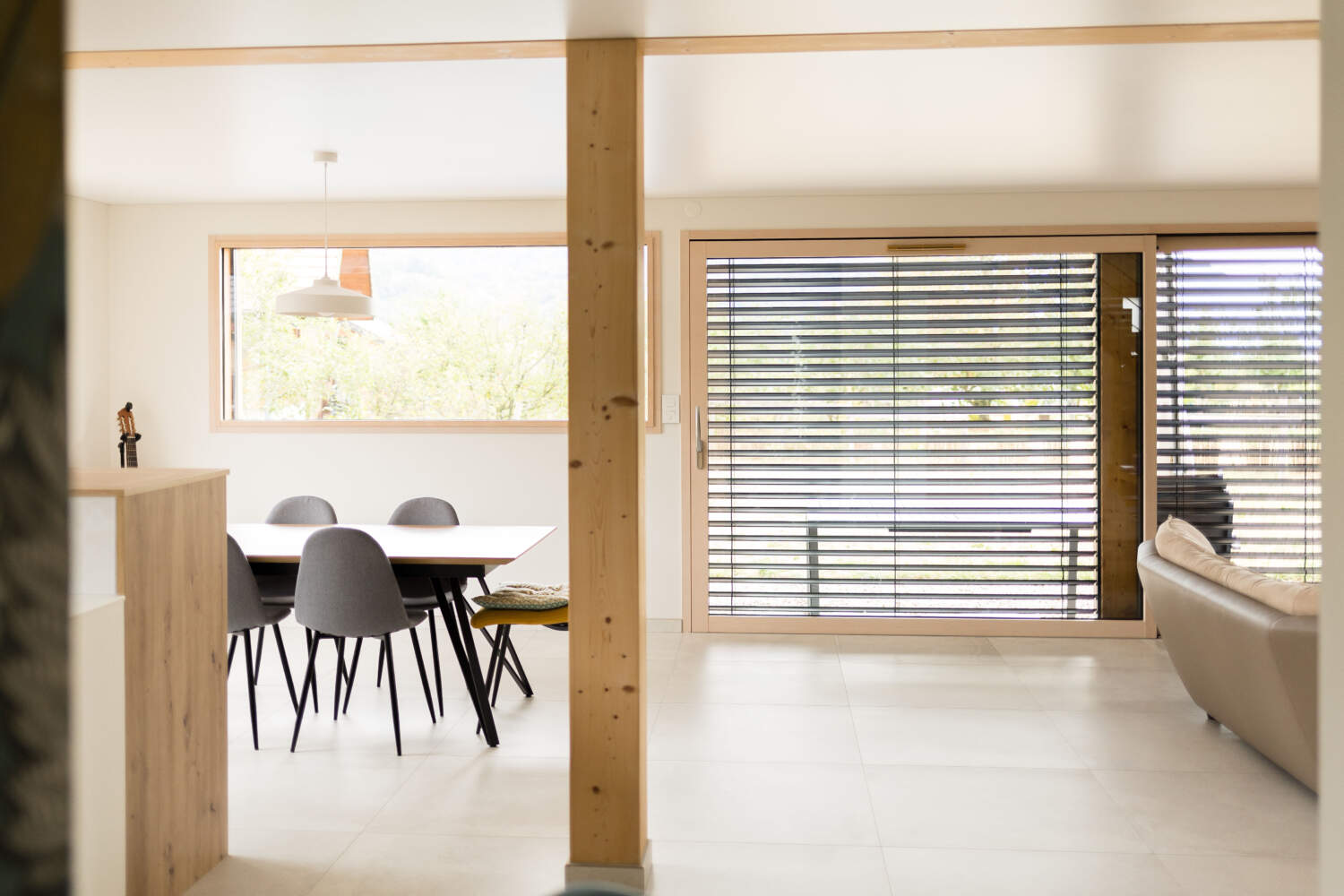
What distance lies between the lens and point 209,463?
18.9 ft

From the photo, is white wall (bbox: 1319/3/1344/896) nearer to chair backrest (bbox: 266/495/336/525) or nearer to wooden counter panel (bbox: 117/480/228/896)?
wooden counter panel (bbox: 117/480/228/896)

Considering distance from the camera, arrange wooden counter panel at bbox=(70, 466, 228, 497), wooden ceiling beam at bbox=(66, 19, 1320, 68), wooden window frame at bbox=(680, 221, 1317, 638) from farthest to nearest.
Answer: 1. wooden window frame at bbox=(680, 221, 1317, 638)
2. wooden ceiling beam at bbox=(66, 19, 1320, 68)
3. wooden counter panel at bbox=(70, 466, 228, 497)

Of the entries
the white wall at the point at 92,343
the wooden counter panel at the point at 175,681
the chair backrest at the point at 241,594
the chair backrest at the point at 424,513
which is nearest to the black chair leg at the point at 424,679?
the chair backrest at the point at 241,594

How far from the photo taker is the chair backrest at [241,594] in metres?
3.57

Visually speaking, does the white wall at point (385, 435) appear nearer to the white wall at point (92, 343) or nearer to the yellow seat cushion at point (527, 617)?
the white wall at point (92, 343)

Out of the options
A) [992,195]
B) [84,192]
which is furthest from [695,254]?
[84,192]

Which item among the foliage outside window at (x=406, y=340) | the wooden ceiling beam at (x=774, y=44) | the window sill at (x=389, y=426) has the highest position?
the wooden ceiling beam at (x=774, y=44)

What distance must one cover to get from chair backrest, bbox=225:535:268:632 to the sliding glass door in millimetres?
2544

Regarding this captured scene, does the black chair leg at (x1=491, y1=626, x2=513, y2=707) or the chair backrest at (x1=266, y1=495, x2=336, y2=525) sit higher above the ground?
the chair backrest at (x1=266, y1=495, x2=336, y2=525)

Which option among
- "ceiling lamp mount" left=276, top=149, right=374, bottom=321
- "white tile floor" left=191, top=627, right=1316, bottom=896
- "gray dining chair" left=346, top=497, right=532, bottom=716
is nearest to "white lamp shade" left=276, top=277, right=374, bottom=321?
"ceiling lamp mount" left=276, top=149, right=374, bottom=321

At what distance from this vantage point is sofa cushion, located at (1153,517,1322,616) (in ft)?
9.64

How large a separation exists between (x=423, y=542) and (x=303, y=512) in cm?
103

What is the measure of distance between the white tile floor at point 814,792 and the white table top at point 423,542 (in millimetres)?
702

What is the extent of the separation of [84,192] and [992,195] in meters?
4.94
